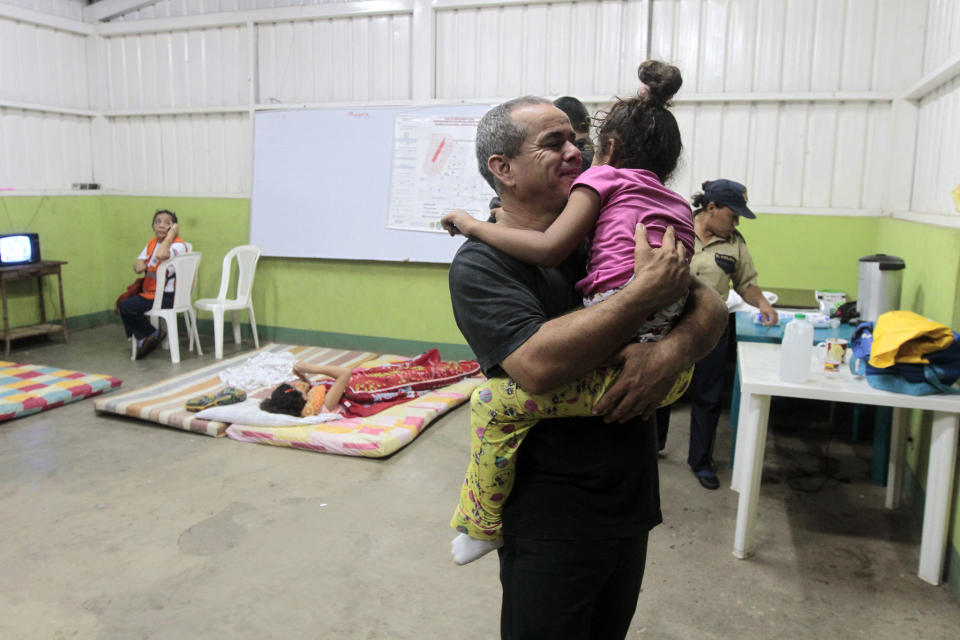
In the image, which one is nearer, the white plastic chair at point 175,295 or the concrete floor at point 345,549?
the concrete floor at point 345,549

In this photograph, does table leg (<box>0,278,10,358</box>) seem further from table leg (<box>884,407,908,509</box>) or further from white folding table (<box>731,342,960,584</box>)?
table leg (<box>884,407,908,509</box>)

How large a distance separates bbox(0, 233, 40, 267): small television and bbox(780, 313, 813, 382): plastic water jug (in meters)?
6.33

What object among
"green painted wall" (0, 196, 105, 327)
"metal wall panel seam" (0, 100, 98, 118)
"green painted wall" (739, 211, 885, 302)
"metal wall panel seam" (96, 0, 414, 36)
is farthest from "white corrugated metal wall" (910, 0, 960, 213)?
"green painted wall" (0, 196, 105, 327)

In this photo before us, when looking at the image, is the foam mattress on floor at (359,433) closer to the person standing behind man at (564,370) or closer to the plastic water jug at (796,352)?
the plastic water jug at (796,352)

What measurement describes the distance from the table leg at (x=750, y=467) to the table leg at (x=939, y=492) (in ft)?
1.93

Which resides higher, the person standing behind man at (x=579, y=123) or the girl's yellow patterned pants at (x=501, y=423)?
the person standing behind man at (x=579, y=123)

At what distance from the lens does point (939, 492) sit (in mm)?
2582

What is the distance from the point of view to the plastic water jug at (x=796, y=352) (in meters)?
2.69

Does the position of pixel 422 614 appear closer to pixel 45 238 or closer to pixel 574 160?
pixel 574 160

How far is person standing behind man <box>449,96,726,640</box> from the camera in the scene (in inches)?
45.8

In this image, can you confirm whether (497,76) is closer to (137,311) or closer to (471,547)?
(137,311)

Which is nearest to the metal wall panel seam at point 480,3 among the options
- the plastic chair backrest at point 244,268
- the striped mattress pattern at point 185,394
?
the plastic chair backrest at point 244,268

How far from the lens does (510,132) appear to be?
129 cm

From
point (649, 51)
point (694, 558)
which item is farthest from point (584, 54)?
point (694, 558)
